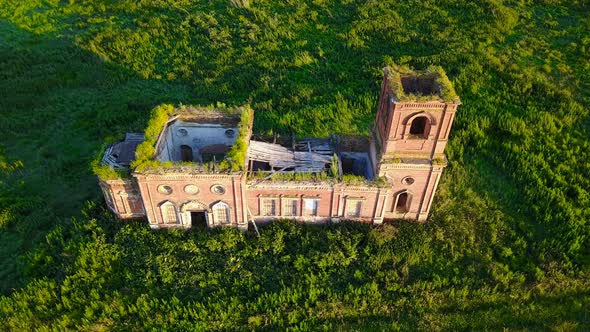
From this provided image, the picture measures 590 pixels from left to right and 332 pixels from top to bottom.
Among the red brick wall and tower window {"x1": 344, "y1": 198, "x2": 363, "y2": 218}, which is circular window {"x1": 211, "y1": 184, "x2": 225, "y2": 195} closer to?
the red brick wall

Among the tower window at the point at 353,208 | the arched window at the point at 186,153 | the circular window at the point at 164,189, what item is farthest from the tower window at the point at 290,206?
the arched window at the point at 186,153

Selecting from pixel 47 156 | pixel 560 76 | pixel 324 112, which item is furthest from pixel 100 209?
pixel 560 76

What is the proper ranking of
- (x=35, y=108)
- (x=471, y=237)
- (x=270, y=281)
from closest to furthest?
(x=270, y=281)
(x=471, y=237)
(x=35, y=108)

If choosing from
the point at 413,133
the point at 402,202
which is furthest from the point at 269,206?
the point at 413,133

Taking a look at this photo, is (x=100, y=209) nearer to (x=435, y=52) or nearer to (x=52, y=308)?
(x=52, y=308)

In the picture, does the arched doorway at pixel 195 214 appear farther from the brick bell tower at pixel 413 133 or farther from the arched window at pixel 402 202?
the arched window at pixel 402 202
